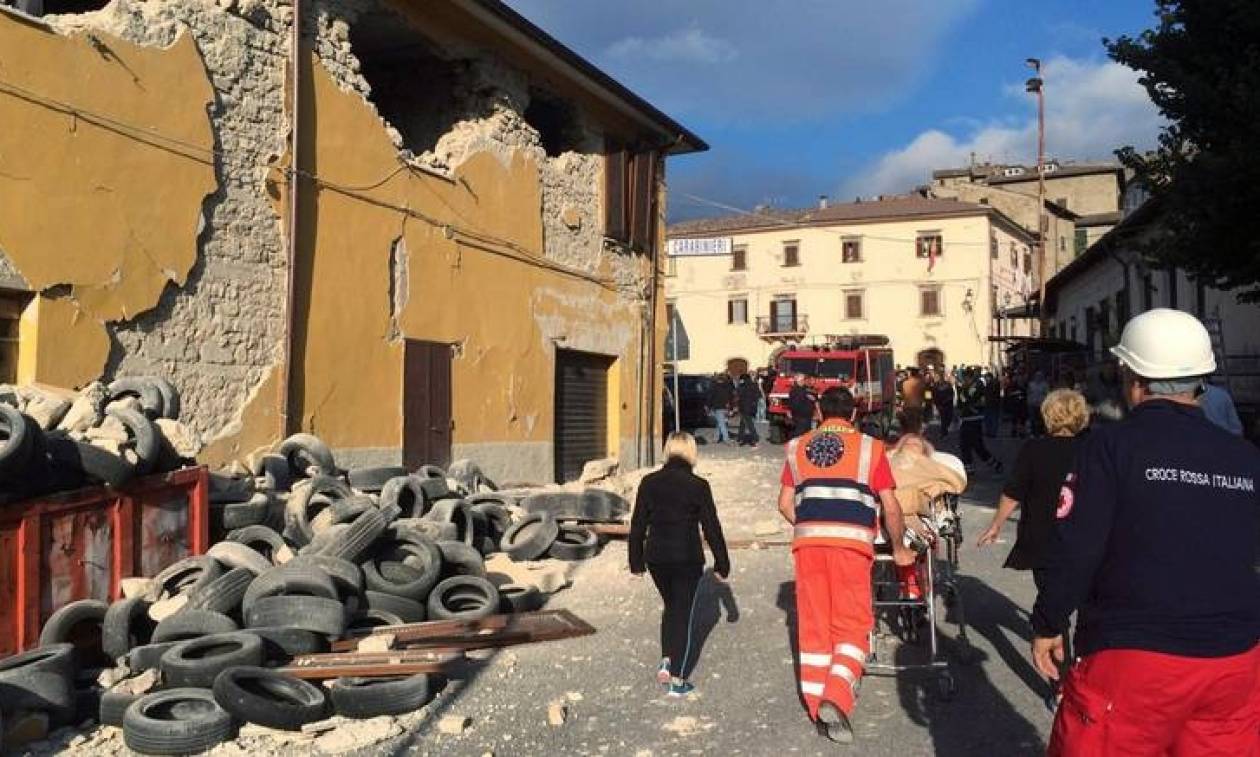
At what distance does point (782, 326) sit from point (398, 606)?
53032 millimetres

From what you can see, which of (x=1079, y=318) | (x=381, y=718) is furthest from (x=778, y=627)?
(x=1079, y=318)

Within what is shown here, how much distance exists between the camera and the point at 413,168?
511 inches

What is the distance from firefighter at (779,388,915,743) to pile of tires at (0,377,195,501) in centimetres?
410

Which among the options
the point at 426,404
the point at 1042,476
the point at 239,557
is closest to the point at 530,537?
the point at 239,557

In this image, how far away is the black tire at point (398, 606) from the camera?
290 inches

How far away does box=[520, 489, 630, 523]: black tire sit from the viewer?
11.4m

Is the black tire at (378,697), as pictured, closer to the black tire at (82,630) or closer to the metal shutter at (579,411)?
the black tire at (82,630)

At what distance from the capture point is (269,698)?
560 centimetres

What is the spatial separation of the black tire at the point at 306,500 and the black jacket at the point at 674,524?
10.9 feet

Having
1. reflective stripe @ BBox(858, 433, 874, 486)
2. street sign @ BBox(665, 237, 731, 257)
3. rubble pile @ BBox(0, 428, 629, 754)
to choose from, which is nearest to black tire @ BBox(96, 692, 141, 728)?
rubble pile @ BBox(0, 428, 629, 754)

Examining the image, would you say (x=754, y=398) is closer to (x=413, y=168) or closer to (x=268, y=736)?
(x=413, y=168)

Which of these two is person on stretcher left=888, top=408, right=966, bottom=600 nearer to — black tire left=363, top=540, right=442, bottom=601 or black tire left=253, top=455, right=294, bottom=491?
black tire left=363, top=540, right=442, bottom=601

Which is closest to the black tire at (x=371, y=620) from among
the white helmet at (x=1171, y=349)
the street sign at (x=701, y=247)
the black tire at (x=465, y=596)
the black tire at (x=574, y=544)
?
the black tire at (x=465, y=596)

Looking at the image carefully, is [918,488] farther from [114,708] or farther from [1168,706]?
[114,708]
